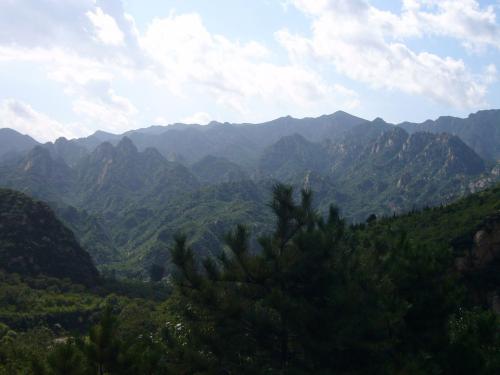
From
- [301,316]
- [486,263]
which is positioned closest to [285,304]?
[301,316]

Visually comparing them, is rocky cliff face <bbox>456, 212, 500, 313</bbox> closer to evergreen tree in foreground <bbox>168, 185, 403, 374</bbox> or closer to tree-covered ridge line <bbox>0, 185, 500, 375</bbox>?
tree-covered ridge line <bbox>0, 185, 500, 375</bbox>

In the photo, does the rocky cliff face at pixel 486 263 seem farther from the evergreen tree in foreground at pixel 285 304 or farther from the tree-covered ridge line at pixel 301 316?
the evergreen tree in foreground at pixel 285 304

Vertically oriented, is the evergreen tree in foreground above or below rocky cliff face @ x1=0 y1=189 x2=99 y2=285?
above

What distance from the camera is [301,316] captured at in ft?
60.6

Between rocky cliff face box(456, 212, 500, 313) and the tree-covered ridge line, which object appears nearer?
the tree-covered ridge line

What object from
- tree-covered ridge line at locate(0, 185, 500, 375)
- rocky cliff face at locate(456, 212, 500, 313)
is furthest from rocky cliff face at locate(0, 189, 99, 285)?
tree-covered ridge line at locate(0, 185, 500, 375)

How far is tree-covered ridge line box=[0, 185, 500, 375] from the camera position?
→ 1786 centimetres

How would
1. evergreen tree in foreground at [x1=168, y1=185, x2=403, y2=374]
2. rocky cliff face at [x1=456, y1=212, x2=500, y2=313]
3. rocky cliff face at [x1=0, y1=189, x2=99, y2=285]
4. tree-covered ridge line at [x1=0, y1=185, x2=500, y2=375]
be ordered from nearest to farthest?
1. tree-covered ridge line at [x1=0, y1=185, x2=500, y2=375]
2. evergreen tree in foreground at [x1=168, y1=185, x2=403, y2=374]
3. rocky cliff face at [x1=456, y1=212, x2=500, y2=313]
4. rocky cliff face at [x1=0, y1=189, x2=99, y2=285]

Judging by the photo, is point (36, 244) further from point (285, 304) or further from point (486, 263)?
point (285, 304)

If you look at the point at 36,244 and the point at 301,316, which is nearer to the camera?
the point at 301,316

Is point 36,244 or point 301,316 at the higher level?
point 301,316

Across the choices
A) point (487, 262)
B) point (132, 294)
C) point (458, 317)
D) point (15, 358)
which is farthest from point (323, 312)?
point (132, 294)

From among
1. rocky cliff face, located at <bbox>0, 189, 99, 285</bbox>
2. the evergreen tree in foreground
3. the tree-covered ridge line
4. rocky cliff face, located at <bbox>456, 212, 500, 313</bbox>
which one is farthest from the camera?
rocky cliff face, located at <bbox>0, 189, 99, 285</bbox>

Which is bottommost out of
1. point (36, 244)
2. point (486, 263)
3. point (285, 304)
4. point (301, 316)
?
point (36, 244)
